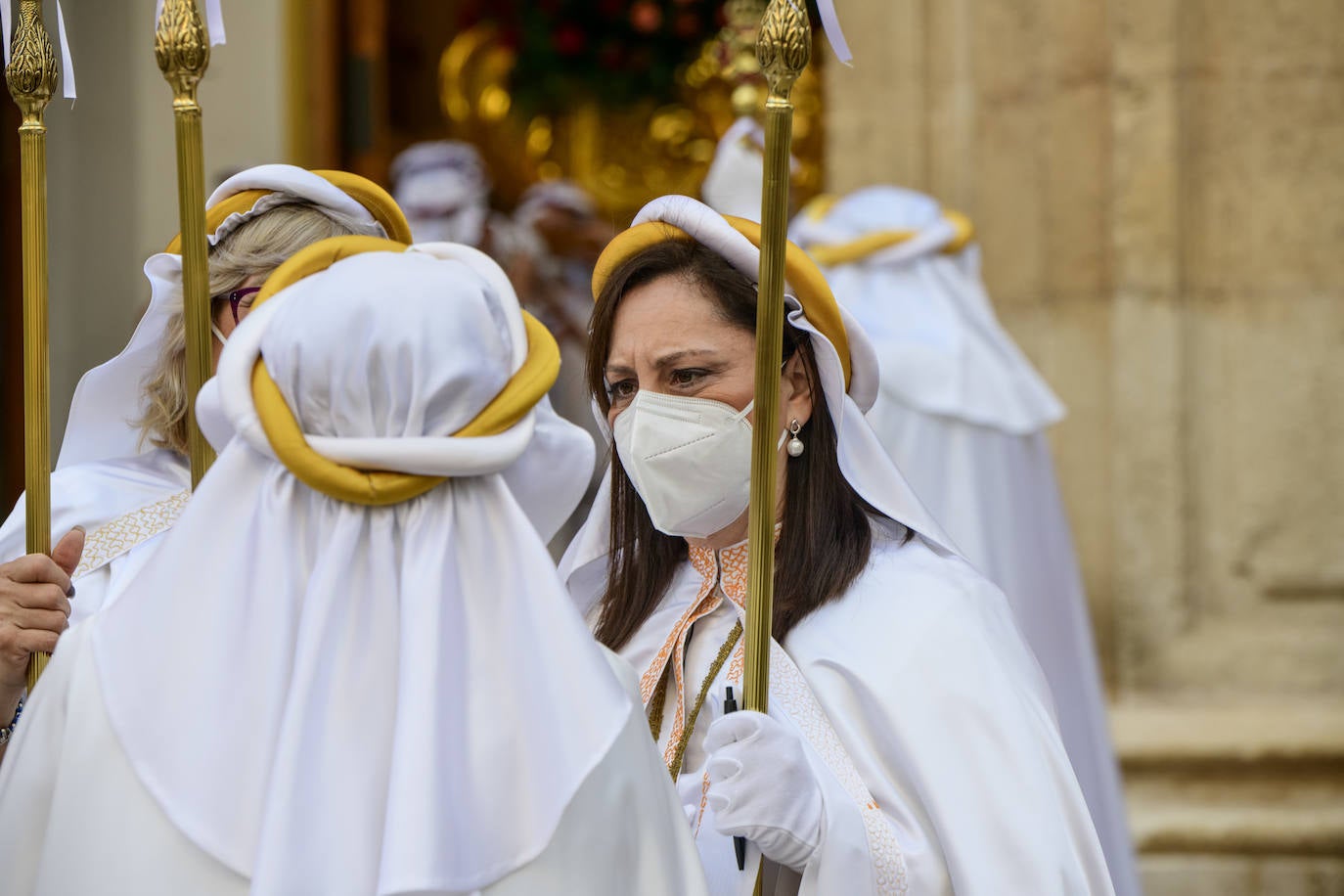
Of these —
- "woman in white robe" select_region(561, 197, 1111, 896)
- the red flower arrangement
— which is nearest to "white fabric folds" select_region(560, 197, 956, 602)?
"woman in white robe" select_region(561, 197, 1111, 896)

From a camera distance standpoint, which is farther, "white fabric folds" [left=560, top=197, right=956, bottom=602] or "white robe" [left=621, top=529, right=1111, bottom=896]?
"white fabric folds" [left=560, top=197, right=956, bottom=602]

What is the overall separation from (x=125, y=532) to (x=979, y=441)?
299 cm

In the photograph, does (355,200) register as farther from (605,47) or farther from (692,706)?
(605,47)

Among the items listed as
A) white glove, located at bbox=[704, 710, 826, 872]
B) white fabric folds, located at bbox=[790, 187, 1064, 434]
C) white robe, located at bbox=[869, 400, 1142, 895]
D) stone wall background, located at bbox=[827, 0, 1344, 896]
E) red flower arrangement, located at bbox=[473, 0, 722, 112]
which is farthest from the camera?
red flower arrangement, located at bbox=[473, 0, 722, 112]

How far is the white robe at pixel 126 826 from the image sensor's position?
191 centimetres

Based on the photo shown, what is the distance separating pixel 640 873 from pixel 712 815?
63 cm

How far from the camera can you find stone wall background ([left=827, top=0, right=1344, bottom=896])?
604cm

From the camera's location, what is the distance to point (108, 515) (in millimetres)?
3035

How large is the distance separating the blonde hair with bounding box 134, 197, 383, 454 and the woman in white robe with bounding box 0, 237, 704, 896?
1.08 metres

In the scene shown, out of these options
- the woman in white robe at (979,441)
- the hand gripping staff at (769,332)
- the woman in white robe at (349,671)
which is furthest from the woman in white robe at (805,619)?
the woman in white robe at (979,441)

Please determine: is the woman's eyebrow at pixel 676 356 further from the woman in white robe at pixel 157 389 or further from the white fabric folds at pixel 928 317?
the white fabric folds at pixel 928 317

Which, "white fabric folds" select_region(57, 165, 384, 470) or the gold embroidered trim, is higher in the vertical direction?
"white fabric folds" select_region(57, 165, 384, 470)

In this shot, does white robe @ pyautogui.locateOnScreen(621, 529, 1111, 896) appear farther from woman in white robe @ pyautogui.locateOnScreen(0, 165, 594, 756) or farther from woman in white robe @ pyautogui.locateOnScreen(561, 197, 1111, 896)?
woman in white robe @ pyautogui.locateOnScreen(0, 165, 594, 756)

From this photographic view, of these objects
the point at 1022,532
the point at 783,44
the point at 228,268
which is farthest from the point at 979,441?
the point at 783,44
